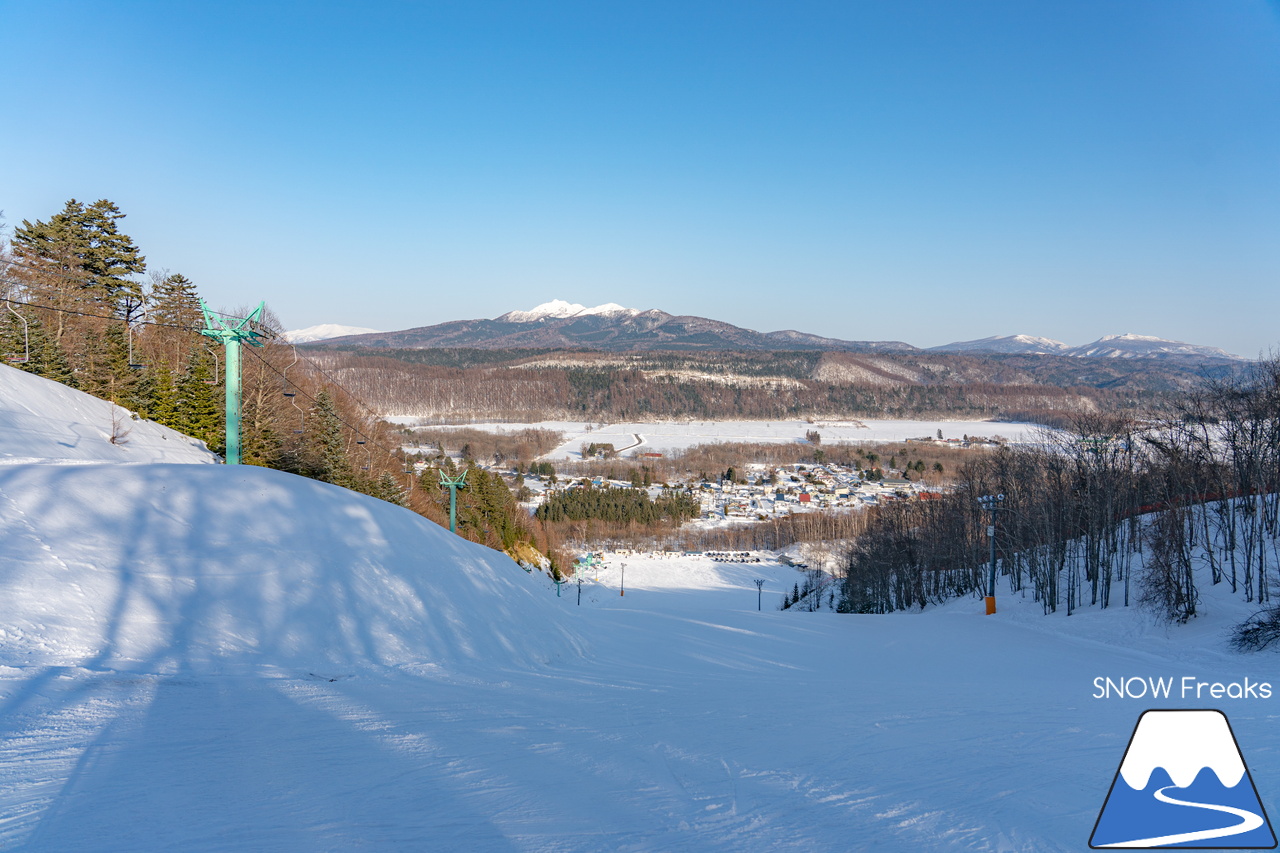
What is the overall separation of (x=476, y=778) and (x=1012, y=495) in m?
43.4

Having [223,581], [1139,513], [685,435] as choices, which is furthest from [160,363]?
[685,435]

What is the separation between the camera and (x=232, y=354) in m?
16.0

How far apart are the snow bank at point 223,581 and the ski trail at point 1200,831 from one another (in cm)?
824

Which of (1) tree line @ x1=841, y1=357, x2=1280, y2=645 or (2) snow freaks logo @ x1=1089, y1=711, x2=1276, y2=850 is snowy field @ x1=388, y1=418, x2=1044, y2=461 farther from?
(2) snow freaks logo @ x1=1089, y1=711, x2=1276, y2=850

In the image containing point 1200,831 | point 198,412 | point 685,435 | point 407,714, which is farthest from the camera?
point 685,435

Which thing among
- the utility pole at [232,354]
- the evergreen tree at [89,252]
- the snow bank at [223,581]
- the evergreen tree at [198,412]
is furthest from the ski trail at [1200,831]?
the evergreen tree at [89,252]

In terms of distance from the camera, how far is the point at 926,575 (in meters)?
47.6

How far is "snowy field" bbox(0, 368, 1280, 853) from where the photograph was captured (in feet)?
14.1

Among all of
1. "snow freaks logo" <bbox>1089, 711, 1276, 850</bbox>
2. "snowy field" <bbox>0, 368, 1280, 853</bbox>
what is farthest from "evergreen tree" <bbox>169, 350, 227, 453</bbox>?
"snow freaks logo" <bbox>1089, 711, 1276, 850</bbox>

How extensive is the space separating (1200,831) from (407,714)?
21.4ft

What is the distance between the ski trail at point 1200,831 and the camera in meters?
4.19

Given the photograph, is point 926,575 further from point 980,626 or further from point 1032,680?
point 1032,680

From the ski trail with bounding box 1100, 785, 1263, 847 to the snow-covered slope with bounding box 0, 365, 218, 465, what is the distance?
1883 cm

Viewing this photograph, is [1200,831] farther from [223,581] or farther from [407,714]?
[223,581]
